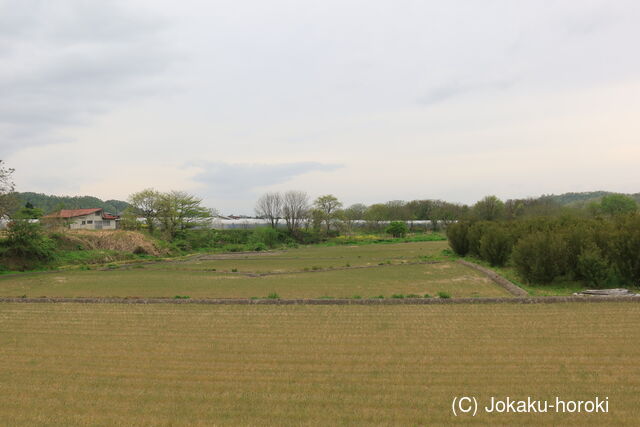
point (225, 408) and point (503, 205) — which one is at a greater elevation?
point (503, 205)

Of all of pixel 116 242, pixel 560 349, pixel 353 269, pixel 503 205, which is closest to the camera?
pixel 560 349

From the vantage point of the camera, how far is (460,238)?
35.6 m

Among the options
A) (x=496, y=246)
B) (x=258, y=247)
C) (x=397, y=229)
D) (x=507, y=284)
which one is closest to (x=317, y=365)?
(x=507, y=284)

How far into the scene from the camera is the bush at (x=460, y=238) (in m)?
35.2

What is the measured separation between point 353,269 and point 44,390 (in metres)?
21.4

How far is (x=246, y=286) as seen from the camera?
20.6m

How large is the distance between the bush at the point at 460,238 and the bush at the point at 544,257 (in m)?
16.0

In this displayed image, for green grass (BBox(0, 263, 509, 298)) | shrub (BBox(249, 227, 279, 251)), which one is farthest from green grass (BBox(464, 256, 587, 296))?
shrub (BBox(249, 227, 279, 251))

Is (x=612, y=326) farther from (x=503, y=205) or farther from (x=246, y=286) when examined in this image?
(x=503, y=205)

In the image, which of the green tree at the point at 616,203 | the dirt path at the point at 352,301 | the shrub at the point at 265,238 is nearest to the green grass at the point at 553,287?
the dirt path at the point at 352,301

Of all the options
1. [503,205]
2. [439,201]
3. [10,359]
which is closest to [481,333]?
[10,359]

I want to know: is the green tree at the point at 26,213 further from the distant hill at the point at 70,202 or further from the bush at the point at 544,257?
the distant hill at the point at 70,202

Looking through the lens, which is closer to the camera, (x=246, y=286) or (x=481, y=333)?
(x=481, y=333)

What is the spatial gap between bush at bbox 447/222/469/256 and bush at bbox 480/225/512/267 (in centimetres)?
719
